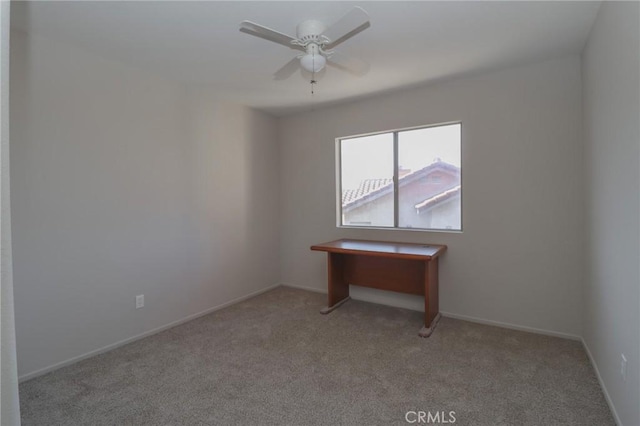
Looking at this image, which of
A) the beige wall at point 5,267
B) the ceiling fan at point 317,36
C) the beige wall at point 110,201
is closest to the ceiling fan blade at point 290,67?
the ceiling fan at point 317,36

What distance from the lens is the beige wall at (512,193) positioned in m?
2.61

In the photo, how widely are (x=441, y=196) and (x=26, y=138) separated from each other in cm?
358

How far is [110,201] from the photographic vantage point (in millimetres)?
2590

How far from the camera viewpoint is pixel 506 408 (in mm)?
1798

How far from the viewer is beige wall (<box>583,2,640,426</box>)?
4.69 feet

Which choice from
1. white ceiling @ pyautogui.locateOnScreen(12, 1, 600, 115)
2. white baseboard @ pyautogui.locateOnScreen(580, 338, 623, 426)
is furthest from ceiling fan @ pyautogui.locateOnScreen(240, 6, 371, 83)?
white baseboard @ pyautogui.locateOnScreen(580, 338, 623, 426)

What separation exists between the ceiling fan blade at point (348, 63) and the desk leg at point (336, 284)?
1.92 metres

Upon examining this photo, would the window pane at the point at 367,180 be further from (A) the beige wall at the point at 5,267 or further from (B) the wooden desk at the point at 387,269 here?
(A) the beige wall at the point at 5,267

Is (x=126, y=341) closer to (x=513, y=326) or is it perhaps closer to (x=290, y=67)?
(x=290, y=67)

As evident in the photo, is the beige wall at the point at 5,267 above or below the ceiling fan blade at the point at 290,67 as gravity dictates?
below

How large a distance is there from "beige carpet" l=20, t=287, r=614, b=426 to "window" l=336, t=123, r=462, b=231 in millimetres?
1185

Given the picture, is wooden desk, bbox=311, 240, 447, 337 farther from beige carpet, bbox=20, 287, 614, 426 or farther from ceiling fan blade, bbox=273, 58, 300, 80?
ceiling fan blade, bbox=273, 58, 300, 80

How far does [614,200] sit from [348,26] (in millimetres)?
1800

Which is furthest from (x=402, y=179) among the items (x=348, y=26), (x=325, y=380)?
(x=325, y=380)
